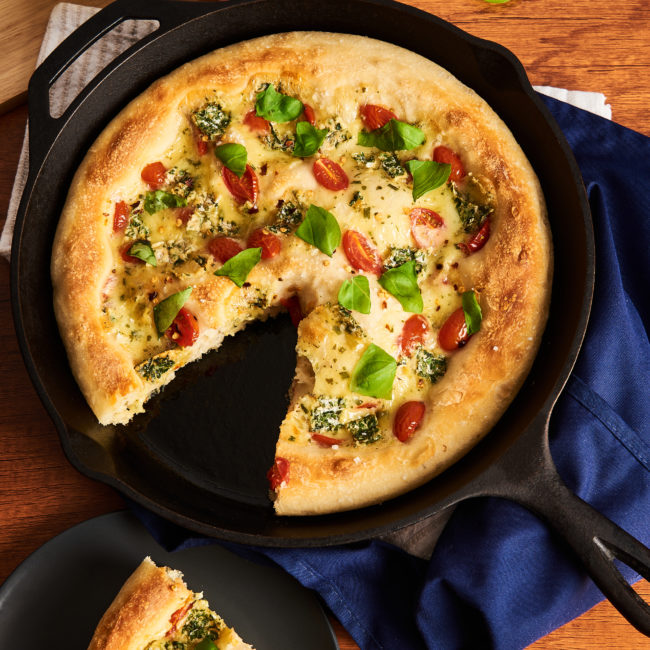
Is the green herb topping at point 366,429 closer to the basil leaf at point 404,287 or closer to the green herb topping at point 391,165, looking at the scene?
the basil leaf at point 404,287

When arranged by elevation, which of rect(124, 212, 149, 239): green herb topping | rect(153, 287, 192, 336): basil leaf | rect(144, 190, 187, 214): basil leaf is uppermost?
rect(144, 190, 187, 214): basil leaf

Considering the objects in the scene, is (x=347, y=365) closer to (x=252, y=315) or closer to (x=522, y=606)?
(x=252, y=315)

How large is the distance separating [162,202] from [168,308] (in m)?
0.59

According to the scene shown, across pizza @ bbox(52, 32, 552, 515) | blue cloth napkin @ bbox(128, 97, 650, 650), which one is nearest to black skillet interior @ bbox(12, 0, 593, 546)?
pizza @ bbox(52, 32, 552, 515)

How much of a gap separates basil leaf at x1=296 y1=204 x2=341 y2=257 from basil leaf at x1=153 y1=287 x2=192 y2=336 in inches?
26.0

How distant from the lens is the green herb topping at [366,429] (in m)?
3.66

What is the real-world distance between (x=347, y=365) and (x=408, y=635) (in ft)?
4.71

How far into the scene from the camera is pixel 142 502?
3.37m

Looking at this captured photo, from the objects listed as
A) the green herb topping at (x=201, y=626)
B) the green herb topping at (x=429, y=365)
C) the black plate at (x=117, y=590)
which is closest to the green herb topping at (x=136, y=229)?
the black plate at (x=117, y=590)

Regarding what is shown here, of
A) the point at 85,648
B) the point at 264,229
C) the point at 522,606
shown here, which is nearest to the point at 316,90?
the point at 264,229

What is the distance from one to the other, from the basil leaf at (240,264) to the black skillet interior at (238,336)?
22.3 inches

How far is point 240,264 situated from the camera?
144 inches

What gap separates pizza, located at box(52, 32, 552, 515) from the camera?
11.8ft

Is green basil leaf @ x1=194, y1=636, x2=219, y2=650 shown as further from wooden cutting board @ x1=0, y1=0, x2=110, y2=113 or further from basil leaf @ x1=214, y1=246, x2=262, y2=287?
wooden cutting board @ x1=0, y1=0, x2=110, y2=113
